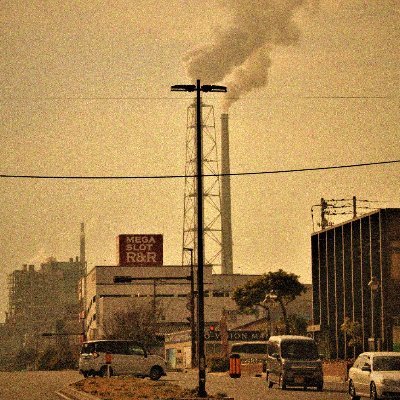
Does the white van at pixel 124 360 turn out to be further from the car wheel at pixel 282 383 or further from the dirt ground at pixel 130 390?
the car wheel at pixel 282 383

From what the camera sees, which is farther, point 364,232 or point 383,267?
point 364,232

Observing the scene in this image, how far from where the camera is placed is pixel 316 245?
107 meters

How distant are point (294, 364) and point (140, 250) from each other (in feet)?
487

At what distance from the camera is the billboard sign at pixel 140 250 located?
19688 cm

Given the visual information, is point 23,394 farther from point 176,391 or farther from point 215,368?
point 215,368

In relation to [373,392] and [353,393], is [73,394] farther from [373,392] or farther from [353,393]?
[373,392]

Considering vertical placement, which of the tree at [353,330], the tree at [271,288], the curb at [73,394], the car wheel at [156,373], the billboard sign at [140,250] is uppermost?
the billboard sign at [140,250]

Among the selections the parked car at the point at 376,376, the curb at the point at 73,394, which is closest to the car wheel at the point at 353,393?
the parked car at the point at 376,376

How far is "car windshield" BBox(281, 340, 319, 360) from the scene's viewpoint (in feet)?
167

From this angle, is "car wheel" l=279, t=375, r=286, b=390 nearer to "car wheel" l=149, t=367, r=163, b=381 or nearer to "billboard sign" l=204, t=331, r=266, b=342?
"car wheel" l=149, t=367, r=163, b=381

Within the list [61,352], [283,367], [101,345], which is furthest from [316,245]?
[61,352]

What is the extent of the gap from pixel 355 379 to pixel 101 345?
2392 centimetres

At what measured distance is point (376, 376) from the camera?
124 feet

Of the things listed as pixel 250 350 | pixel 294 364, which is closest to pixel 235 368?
pixel 294 364
